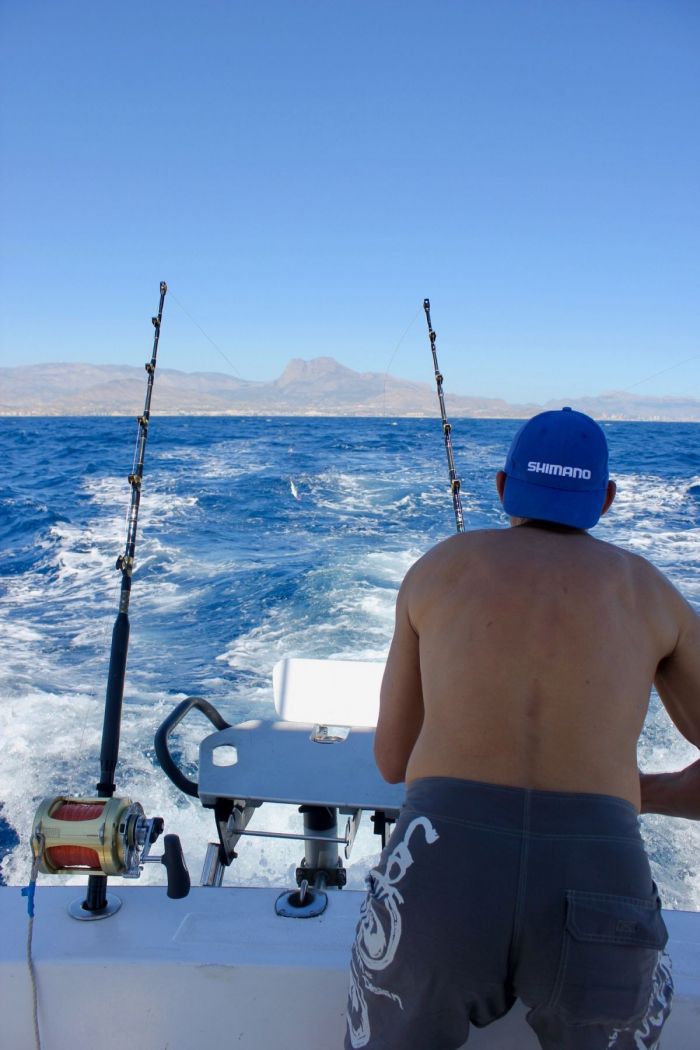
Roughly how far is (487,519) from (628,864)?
338 inches

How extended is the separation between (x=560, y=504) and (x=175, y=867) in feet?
3.28

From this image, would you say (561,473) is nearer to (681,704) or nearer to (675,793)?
(681,704)

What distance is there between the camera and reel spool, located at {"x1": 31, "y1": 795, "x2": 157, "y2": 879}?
129 centimetres

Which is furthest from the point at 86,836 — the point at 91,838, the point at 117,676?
the point at 117,676

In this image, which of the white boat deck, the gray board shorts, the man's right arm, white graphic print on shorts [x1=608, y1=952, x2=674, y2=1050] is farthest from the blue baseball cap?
the white boat deck

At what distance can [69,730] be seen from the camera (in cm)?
396

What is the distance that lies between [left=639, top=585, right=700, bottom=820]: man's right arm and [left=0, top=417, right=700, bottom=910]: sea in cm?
170

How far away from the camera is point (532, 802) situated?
1.03 meters

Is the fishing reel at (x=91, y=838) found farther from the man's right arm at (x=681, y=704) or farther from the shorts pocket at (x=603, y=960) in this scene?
the man's right arm at (x=681, y=704)

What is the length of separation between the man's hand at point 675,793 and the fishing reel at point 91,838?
3.05ft

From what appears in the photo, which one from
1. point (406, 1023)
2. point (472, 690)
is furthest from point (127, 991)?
point (472, 690)

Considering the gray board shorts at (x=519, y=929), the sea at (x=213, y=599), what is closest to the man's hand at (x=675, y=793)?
the gray board shorts at (x=519, y=929)

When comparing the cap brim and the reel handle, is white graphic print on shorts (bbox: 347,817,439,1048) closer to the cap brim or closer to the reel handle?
the reel handle

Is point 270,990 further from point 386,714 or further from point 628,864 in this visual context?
point 628,864
